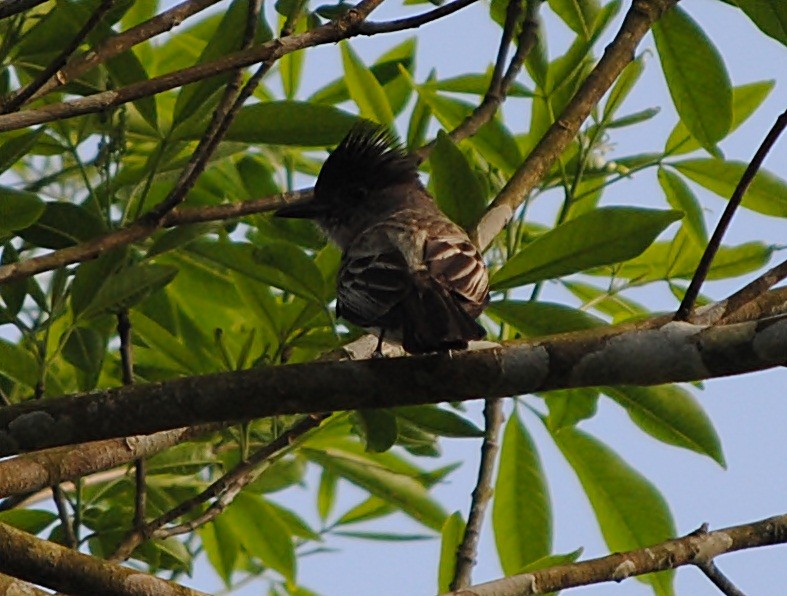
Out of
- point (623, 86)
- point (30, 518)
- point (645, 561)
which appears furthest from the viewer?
point (623, 86)

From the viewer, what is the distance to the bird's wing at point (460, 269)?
3.49 m

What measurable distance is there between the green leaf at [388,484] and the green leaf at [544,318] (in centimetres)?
87

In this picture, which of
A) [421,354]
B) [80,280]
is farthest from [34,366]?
[421,354]

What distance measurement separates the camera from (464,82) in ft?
14.2

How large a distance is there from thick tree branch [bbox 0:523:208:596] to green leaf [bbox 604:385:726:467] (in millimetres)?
1351

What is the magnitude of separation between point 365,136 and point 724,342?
2423 mm

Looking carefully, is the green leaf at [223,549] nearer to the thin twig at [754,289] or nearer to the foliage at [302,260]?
the foliage at [302,260]

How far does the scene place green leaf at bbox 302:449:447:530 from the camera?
4148mm

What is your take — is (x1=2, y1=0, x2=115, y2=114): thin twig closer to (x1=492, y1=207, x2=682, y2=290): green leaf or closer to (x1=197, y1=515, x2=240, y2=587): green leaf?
(x1=492, y1=207, x2=682, y2=290): green leaf

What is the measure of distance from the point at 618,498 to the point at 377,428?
824 mm

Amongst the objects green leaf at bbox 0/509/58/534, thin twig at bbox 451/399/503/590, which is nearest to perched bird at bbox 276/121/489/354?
thin twig at bbox 451/399/503/590

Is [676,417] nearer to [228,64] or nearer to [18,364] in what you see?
[228,64]

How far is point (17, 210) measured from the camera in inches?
134

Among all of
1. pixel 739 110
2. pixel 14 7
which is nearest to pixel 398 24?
pixel 14 7
